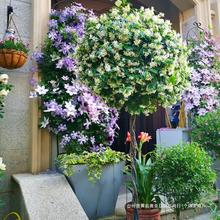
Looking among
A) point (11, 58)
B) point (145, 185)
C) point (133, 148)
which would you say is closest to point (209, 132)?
point (145, 185)

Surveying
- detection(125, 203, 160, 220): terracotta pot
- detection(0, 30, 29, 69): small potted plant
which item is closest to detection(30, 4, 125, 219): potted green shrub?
detection(0, 30, 29, 69): small potted plant

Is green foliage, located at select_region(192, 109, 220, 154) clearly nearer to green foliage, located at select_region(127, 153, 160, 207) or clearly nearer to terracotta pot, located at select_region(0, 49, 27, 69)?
green foliage, located at select_region(127, 153, 160, 207)

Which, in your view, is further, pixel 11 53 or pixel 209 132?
pixel 209 132

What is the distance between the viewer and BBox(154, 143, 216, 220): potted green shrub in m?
2.45

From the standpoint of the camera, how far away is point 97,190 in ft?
9.14

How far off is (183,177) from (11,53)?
1971 millimetres

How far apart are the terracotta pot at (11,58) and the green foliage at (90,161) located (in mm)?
1044

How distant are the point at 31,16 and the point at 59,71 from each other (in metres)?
0.71

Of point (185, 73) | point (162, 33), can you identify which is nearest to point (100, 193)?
point (185, 73)

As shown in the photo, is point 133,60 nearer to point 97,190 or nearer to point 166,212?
point 97,190

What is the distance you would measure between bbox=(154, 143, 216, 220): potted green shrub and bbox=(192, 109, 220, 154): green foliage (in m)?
0.91

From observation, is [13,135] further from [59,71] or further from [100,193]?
[100,193]

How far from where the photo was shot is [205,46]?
4488 mm

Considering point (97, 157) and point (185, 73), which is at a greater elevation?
point (185, 73)
